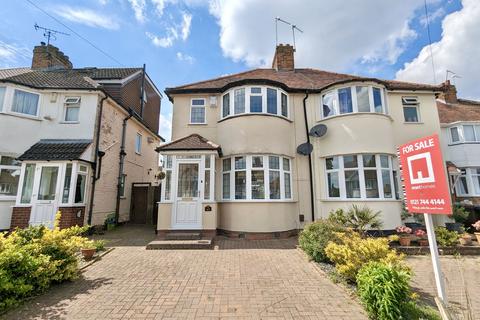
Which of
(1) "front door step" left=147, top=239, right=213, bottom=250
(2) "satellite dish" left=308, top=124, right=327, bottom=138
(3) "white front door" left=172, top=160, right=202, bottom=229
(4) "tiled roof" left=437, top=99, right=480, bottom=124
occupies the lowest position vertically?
(1) "front door step" left=147, top=239, right=213, bottom=250

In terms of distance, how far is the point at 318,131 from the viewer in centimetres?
1060

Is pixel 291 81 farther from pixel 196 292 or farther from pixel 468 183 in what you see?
pixel 468 183

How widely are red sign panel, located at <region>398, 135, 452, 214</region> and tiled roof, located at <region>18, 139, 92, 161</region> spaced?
38.5ft

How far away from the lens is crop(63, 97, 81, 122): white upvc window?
11.2m

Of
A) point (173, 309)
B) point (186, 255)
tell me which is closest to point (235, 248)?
point (186, 255)

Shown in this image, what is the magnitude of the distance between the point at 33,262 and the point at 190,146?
6.21m

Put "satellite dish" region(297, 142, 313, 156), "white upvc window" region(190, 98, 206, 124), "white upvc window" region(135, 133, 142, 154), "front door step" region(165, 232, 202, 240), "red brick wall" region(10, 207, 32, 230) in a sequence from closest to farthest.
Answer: "front door step" region(165, 232, 202, 240)
"red brick wall" region(10, 207, 32, 230)
"satellite dish" region(297, 142, 313, 156)
"white upvc window" region(190, 98, 206, 124)
"white upvc window" region(135, 133, 142, 154)

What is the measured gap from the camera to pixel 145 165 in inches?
688

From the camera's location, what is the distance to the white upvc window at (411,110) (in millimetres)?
11320

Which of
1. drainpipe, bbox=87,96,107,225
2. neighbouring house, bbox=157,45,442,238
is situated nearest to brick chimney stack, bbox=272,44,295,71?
neighbouring house, bbox=157,45,442,238

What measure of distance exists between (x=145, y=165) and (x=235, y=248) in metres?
12.2

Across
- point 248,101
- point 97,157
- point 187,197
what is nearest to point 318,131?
point 248,101

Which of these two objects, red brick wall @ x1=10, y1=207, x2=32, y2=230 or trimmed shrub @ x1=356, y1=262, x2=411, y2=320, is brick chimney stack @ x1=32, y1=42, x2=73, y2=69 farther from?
trimmed shrub @ x1=356, y1=262, x2=411, y2=320

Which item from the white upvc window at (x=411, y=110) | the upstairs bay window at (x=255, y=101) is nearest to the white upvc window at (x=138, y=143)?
the upstairs bay window at (x=255, y=101)
